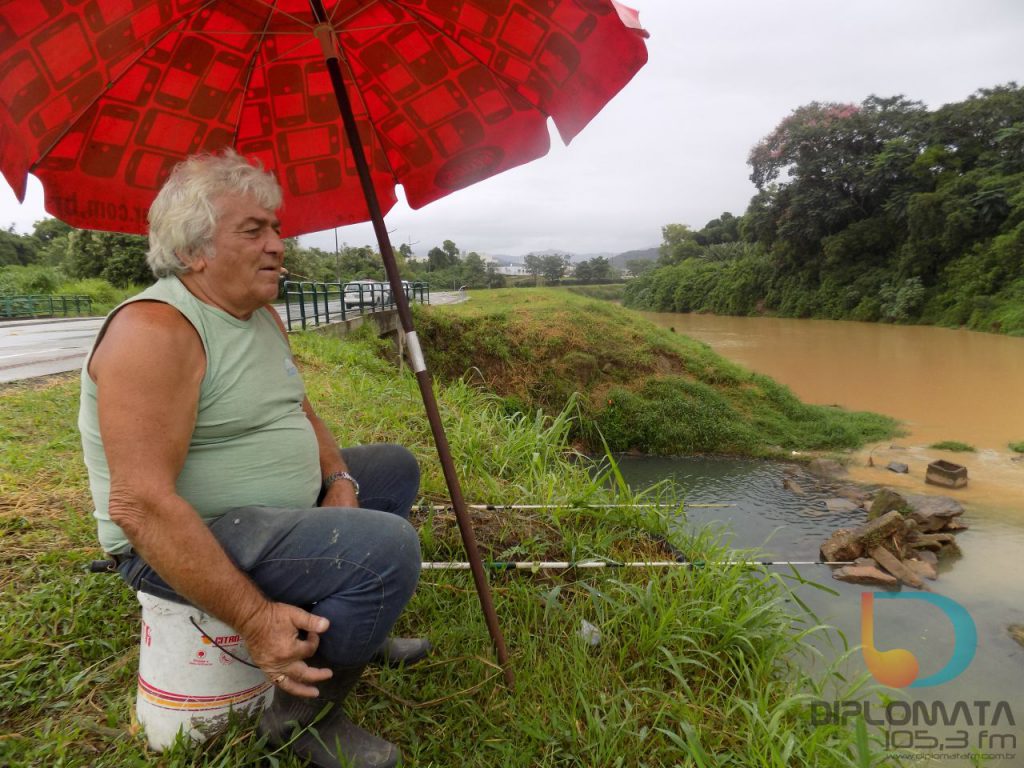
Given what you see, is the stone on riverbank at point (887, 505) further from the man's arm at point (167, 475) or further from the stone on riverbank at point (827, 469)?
the man's arm at point (167, 475)

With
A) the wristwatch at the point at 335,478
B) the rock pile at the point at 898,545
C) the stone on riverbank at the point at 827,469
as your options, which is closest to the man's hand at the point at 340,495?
the wristwatch at the point at 335,478

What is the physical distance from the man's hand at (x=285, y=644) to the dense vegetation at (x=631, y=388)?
30.4ft

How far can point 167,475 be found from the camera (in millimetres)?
1062

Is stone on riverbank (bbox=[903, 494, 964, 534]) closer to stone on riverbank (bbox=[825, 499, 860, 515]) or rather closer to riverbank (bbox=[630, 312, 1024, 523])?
stone on riverbank (bbox=[825, 499, 860, 515])

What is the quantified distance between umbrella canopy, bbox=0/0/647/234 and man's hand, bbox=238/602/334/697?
1104mm

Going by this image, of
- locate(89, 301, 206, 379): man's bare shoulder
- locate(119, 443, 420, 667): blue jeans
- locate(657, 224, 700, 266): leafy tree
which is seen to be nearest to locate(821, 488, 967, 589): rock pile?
locate(119, 443, 420, 667): blue jeans

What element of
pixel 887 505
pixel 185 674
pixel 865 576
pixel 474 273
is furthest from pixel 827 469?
pixel 474 273

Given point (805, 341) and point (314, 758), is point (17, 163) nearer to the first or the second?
point (314, 758)

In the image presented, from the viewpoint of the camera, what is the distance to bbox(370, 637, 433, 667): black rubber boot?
5.62 feet

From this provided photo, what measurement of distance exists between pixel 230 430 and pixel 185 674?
1.85ft

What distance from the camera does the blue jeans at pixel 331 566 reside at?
46.1 inches

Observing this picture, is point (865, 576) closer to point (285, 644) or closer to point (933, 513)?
point (933, 513)

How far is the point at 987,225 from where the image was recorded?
22812 mm

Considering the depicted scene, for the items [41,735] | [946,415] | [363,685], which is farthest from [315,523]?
[946,415]
